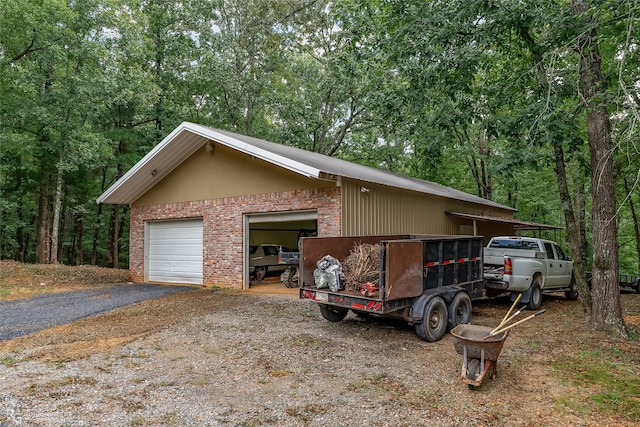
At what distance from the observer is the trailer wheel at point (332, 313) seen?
7.47 metres

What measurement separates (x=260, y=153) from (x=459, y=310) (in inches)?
247

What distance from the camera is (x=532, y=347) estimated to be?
20.2 ft

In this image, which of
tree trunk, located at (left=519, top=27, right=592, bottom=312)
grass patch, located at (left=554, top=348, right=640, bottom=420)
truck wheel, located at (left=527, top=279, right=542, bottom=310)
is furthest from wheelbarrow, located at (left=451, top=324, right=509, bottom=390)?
truck wheel, located at (left=527, top=279, right=542, bottom=310)

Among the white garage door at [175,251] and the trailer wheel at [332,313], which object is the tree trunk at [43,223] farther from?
the trailer wheel at [332,313]

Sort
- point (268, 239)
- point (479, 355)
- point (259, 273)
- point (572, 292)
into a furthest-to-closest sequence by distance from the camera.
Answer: point (268, 239)
point (259, 273)
point (572, 292)
point (479, 355)

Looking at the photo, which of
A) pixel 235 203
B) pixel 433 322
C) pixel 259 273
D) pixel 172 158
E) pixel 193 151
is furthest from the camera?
pixel 259 273

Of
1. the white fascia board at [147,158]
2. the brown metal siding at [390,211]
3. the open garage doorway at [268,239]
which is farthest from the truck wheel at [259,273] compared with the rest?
the white fascia board at [147,158]

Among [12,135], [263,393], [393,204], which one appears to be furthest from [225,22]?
[263,393]

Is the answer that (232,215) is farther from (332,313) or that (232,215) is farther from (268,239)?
(332,313)

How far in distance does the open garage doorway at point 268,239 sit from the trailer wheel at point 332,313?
3730 mm

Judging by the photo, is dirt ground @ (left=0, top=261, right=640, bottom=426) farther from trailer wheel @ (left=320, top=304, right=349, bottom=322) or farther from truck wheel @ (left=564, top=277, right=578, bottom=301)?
truck wheel @ (left=564, top=277, right=578, bottom=301)

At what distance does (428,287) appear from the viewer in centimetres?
667

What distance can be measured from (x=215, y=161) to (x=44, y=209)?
1426cm

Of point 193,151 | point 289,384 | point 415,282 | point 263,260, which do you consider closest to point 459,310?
point 415,282
